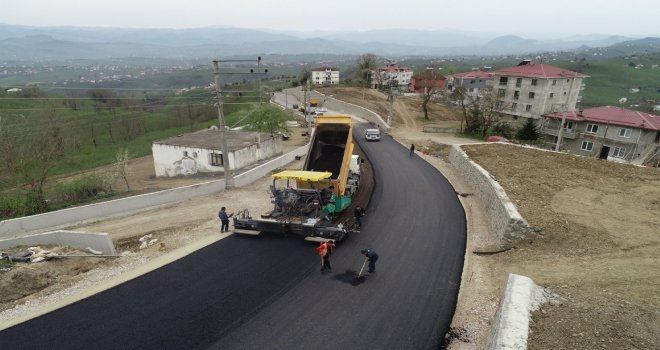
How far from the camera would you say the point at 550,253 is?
43.1 ft

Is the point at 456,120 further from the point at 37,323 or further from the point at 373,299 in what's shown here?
the point at 37,323

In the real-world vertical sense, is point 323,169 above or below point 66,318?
above

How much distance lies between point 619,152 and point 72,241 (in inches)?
1834

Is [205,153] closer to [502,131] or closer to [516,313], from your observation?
[516,313]

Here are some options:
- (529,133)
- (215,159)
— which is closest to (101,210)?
(215,159)

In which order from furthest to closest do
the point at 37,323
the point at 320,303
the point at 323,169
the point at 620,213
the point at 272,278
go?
the point at 323,169, the point at 620,213, the point at 272,278, the point at 320,303, the point at 37,323

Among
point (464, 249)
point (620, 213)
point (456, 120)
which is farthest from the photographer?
point (456, 120)

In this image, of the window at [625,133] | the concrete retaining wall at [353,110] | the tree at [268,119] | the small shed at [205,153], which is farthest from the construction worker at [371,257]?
the window at [625,133]

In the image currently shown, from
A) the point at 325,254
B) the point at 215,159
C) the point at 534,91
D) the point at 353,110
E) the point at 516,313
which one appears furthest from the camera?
the point at 353,110

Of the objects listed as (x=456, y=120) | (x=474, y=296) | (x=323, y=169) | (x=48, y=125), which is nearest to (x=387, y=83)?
(x=456, y=120)

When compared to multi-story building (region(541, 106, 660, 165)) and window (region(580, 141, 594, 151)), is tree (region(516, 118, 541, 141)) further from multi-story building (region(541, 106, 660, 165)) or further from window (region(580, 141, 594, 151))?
window (region(580, 141, 594, 151))

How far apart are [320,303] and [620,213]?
45.0 ft

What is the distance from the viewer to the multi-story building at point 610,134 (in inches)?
1421

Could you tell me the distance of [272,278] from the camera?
12.0 metres
